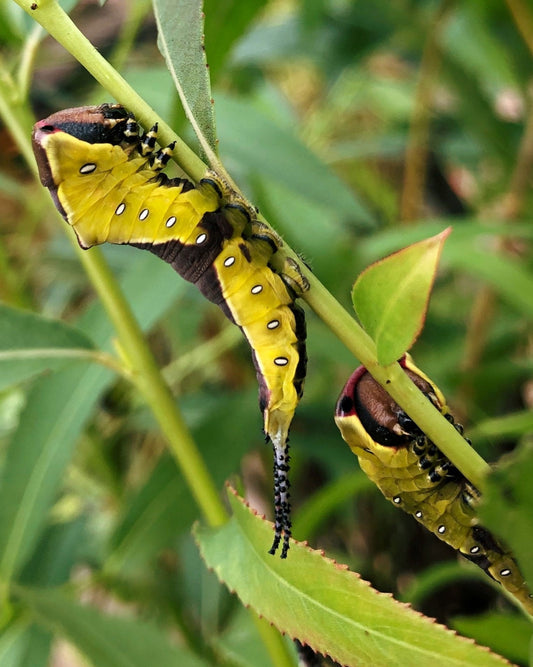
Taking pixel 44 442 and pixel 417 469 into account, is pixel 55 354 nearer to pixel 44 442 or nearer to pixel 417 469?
pixel 44 442

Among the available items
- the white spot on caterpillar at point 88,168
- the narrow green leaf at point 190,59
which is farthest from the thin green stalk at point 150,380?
the narrow green leaf at point 190,59

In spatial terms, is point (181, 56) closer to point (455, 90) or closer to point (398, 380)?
point (398, 380)

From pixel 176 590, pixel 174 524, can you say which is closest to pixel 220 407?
pixel 174 524

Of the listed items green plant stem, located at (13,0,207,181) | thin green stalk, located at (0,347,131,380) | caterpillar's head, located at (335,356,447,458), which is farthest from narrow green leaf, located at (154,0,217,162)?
thin green stalk, located at (0,347,131,380)

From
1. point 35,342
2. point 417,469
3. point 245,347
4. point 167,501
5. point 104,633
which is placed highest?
point 35,342

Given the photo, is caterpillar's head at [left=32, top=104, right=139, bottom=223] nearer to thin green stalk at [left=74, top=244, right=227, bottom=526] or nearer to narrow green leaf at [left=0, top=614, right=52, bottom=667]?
thin green stalk at [left=74, top=244, right=227, bottom=526]

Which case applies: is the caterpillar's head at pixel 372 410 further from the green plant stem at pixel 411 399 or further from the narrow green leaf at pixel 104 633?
the narrow green leaf at pixel 104 633

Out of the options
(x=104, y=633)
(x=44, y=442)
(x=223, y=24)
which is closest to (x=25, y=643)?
(x=104, y=633)
